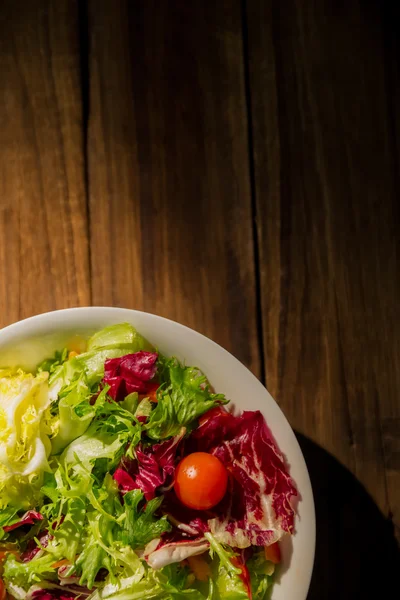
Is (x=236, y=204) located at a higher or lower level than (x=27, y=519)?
higher

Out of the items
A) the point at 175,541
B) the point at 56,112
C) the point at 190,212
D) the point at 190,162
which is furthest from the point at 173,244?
the point at 175,541

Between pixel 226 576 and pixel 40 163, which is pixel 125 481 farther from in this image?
pixel 40 163

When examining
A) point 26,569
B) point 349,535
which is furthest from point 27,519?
point 349,535

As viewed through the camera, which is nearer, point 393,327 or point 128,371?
point 128,371

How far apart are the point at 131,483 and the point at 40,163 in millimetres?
837

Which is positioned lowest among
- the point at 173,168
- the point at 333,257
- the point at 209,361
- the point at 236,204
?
the point at 209,361

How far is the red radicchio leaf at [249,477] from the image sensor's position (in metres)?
1.40

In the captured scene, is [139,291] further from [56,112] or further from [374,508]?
[374,508]

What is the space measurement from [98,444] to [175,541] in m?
0.25

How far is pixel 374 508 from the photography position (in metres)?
1.75

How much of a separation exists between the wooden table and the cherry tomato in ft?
1.30

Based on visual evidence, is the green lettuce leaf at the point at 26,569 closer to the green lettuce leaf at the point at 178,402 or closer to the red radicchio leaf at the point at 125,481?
the red radicchio leaf at the point at 125,481

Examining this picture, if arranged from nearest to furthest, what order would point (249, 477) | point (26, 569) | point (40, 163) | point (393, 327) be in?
point (26, 569) → point (249, 477) → point (40, 163) → point (393, 327)

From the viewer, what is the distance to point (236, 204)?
69.1 inches
